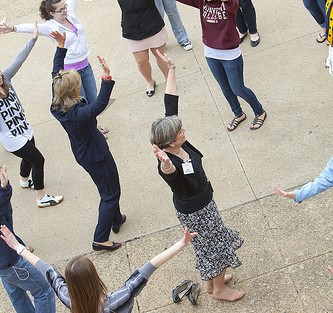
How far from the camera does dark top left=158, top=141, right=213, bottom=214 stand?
415 cm

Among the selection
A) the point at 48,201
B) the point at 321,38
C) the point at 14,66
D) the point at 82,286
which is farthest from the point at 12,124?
the point at 321,38

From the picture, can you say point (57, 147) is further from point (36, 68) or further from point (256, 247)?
point (256, 247)

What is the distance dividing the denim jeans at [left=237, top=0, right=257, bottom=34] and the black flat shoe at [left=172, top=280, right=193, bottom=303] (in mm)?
3539

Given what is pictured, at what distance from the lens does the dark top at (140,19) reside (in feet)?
20.5

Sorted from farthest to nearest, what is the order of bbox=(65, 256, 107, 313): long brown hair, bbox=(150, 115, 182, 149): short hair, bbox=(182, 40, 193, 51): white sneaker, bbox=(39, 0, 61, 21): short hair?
bbox=(182, 40, 193, 51): white sneaker
bbox=(39, 0, 61, 21): short hair
bbox=(150, 115, 182, 149): short hair
bbox=(65, 256, 107, 313): long brown hair

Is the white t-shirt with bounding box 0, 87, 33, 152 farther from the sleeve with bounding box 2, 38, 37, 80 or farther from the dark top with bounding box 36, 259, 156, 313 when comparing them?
the dark top with bounding box 36, 259, 156, 313

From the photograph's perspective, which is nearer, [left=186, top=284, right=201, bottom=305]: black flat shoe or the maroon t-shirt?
[left=186, top=284, right=201, bottom=305]: black flat shoe

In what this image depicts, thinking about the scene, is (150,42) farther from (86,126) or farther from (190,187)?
(190,187)

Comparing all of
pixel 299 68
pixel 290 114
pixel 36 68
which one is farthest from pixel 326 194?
pixel 36 68

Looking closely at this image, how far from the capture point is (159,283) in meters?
4.97

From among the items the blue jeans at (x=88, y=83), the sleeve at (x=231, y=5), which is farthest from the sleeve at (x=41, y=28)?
the sleeve at (x=231, y=5)

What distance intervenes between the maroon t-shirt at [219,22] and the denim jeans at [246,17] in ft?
4.74

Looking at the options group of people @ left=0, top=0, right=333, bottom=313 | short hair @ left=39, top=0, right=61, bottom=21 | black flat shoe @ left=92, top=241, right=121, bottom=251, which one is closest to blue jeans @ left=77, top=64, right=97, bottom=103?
group of people @ left=0, top=0, right=333, bottom=313

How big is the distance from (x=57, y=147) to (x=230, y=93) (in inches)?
80.5
